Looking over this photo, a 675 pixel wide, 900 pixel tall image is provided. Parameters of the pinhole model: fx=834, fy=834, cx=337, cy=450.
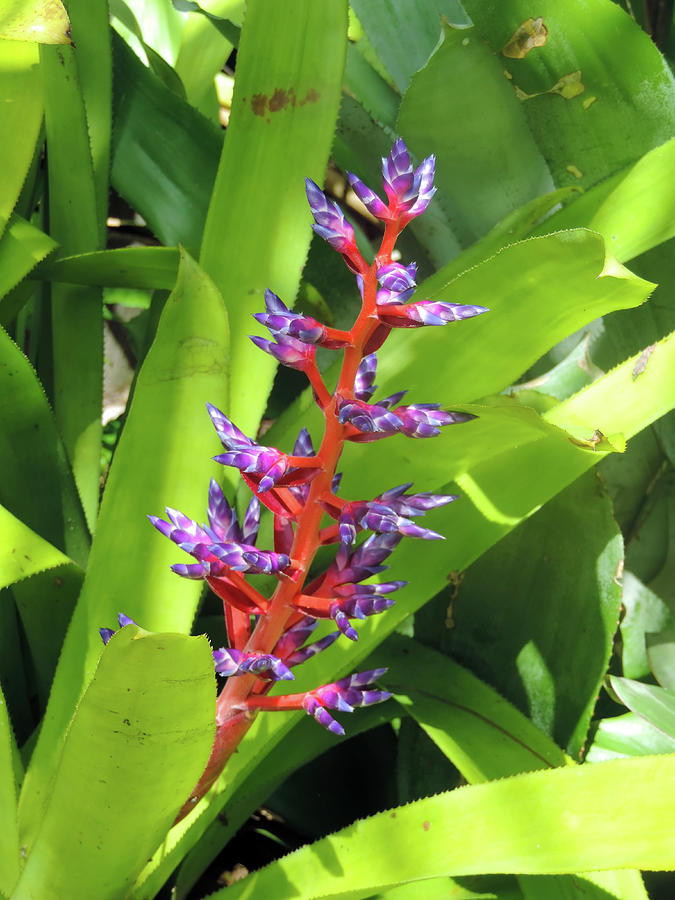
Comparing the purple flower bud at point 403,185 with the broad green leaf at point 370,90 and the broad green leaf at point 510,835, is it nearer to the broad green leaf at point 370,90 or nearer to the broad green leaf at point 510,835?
the broad green leaf at point 510,835

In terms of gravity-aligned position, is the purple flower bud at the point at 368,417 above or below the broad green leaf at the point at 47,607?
above

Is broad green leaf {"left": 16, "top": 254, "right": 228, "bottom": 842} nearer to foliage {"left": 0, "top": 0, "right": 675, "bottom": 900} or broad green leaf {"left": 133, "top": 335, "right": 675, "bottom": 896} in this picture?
foliage {"left": 0, "top": 0, "right": 675, "bottom": 900}

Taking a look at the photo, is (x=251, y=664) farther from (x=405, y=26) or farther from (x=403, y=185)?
(x=405, y=26)

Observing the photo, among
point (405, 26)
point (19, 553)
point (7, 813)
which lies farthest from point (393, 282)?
point (405, 26)

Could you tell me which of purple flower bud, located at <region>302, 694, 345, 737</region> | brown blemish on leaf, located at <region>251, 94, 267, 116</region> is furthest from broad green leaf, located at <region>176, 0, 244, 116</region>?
purple flower bud, located at <region>302, 694, 345, 737</region>

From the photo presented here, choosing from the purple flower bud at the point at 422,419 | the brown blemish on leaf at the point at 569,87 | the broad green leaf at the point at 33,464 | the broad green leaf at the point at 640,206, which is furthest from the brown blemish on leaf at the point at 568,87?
the broad green leaf at the point at 33,464
